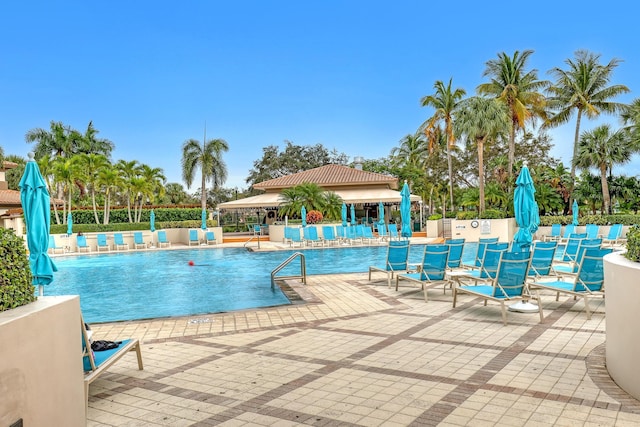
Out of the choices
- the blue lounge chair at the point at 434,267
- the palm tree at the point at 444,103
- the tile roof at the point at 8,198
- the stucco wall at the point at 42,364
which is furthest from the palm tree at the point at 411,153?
the stucco wall at the point at 42,364

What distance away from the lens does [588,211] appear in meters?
32.7

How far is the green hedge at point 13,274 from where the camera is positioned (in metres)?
3.13

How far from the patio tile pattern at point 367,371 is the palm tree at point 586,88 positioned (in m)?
29.1

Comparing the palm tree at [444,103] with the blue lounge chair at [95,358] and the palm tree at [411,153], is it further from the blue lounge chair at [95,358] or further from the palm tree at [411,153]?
the blue lounge chair at [95,358]

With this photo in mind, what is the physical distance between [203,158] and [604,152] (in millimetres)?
29017

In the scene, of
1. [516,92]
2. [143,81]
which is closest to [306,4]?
[516,92]

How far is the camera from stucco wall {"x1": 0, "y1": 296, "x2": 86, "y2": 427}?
108 inches

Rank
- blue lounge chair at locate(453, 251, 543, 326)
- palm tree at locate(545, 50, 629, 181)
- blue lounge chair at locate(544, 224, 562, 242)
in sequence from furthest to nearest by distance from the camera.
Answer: palm tree at locate(545, 50, 629, 181) < blue lounge chair at locate(544, 224, 562, 242) < blue lounge chair at locate(453, 251, 543, 326)

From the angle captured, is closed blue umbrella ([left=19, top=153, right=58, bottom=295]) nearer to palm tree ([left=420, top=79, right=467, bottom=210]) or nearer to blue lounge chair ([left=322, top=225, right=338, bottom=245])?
blue lounge chair ([left=322, top=225, right=338, bottom=245])

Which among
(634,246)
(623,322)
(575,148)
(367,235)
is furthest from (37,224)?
(575,148)

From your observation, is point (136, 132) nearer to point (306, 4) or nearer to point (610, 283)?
point (306, 4)

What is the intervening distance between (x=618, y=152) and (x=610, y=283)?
27.6 metres

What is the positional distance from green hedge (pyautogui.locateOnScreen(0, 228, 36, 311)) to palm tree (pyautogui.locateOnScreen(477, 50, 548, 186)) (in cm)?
2983

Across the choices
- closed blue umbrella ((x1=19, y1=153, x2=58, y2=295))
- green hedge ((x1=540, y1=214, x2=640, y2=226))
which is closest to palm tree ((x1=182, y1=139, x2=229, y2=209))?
green hedge ((x1=540, y1=214, x2=640, y2=226))
